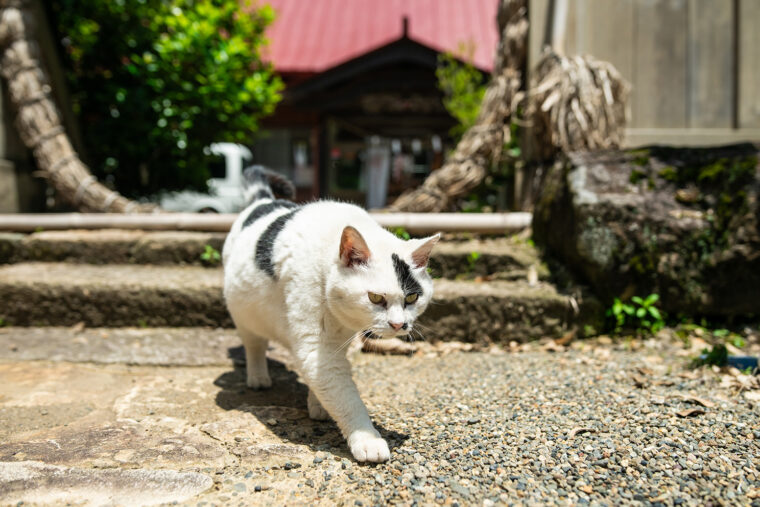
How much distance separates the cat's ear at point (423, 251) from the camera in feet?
7.03

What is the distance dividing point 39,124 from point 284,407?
14.4 feet

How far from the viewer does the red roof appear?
1137 cm

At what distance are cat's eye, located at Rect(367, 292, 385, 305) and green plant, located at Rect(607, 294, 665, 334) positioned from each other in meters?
2.22

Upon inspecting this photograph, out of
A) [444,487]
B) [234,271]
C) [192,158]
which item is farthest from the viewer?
[192,158]

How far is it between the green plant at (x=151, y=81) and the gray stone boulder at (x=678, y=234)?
15.2 ft

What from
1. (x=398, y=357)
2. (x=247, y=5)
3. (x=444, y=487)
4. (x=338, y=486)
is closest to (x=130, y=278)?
(x=398, y=357)

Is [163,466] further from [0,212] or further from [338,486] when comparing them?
[0,212]

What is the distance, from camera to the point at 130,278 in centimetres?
415

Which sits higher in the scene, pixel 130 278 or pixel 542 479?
pixel 130 278

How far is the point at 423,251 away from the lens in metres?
2.18

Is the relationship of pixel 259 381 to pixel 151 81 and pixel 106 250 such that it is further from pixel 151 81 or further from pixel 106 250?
pixel 151 81

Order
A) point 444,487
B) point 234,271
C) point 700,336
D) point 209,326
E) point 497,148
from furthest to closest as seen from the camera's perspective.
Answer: point 497,148
point 209,326
point 700,336
point 234,271
point 444,487

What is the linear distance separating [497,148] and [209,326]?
3147 millimetres

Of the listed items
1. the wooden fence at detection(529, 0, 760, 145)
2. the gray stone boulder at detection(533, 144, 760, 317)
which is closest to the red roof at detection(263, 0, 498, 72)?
the wooden fence at detection(529, 0, 760, 145)
